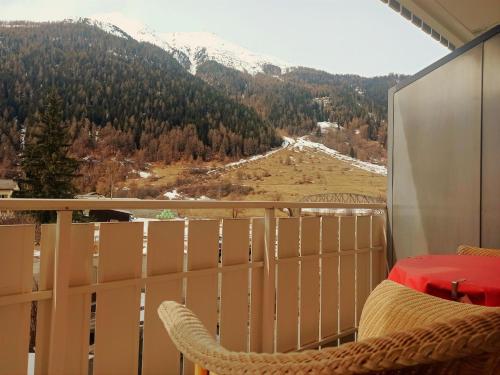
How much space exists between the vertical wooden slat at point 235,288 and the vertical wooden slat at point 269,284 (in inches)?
4.5

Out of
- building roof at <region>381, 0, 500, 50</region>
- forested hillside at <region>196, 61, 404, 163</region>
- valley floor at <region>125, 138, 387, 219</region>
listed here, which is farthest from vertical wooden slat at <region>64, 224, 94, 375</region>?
forested hillside at <region>196, 61, 404, 163</region>

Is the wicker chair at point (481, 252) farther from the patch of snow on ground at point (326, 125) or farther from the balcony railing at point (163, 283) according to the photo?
the patch of snow on ground at point (326, 125)

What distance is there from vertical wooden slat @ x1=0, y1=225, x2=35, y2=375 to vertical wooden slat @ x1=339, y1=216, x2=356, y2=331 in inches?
75.0

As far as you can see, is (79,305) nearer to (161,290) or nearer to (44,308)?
(44,308)

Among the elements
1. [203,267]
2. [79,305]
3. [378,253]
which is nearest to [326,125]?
[378,253]

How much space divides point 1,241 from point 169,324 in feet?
3.08

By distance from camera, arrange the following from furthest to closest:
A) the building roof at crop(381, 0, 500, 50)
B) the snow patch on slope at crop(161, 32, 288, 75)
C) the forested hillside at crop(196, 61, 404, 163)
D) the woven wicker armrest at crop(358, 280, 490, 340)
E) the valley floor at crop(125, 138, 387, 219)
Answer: the snow patch on slope at crop(161, 32, 288, 75), the forested hillside at crop(196, 61, 404, 163), the valley floor at crop(125, 138, 387, 219), the building roof at crop(381, 0, 500, 50), the woven wicker armrest at crop(358, 280, 490, 340)

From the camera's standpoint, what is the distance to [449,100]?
2.61 m

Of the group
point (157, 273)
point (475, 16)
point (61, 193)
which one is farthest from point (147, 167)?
point (157, 273)

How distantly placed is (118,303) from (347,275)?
1.65m

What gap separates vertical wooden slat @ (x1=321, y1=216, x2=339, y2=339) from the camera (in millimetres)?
2537

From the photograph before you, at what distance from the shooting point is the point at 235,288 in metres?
2.00

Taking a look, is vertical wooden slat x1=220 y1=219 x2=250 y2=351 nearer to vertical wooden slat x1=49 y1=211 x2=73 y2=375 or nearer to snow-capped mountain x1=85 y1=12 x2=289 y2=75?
vertical wooden slat x1=49 y1=211 x2=73 y2=375

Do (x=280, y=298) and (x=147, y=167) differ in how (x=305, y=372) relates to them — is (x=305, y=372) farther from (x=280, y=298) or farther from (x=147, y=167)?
(x=147, y=167)
